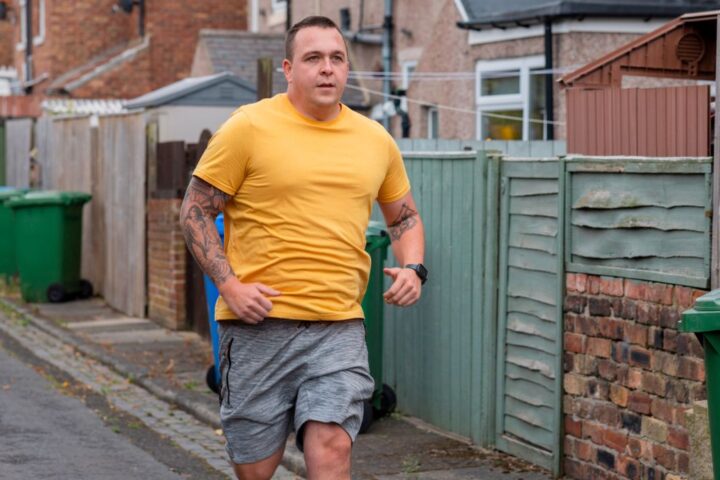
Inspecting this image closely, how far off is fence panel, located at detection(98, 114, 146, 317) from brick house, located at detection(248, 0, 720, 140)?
11.7 ft

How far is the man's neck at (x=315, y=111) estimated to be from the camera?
491 centimetres

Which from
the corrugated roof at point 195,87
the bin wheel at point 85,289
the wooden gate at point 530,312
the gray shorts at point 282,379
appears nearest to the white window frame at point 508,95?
the corrugated roof at point 195,87

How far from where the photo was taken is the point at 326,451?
4.81 meters

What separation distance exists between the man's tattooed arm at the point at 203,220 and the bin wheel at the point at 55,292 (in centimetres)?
1124

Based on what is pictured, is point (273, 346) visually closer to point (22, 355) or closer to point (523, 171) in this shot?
point (523, 171)

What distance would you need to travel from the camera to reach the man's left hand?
194 inches

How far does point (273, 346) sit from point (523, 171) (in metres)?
3.04

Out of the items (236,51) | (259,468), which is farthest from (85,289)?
(259,468)

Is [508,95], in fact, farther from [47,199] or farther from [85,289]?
[85,289]

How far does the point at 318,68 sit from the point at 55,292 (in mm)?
11523

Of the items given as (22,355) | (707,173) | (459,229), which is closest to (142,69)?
(22,355)

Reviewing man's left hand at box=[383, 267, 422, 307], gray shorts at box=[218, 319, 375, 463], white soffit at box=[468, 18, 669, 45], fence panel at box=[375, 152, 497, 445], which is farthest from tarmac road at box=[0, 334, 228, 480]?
white soffit at box=[468, 18, 669, 45]

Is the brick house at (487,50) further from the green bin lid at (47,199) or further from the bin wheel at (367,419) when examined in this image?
the bin wheel at (367,419)

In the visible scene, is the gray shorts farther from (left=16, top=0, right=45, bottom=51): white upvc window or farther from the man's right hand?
(left=16, top=0, right=45, bottom=51): white upvc window
